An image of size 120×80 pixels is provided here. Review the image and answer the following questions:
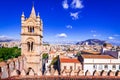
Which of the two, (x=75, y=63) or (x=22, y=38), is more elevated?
(x=22, y=38)

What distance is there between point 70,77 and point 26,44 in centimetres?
1889

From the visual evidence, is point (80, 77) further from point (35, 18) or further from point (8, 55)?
point (8, 55)

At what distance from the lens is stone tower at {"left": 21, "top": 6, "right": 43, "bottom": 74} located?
3186 cm

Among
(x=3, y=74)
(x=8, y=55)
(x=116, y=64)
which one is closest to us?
(x=3, y=74)

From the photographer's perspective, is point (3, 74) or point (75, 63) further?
point (75, 63)

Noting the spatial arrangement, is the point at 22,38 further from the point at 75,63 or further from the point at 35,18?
the point at 75,63

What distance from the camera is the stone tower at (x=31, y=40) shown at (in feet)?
105

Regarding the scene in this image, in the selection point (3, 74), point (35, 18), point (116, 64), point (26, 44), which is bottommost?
point (116, 64)

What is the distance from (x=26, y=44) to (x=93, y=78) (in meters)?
19.5

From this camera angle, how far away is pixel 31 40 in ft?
105

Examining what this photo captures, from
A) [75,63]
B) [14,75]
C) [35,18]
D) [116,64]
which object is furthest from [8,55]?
[14,75]

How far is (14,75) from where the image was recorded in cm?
1445

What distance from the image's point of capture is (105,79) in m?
14.3

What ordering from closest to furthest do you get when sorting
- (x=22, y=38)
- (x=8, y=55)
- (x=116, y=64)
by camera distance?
(x=22, y=38)
(x=116, y=64)
(x=8, y=55)
